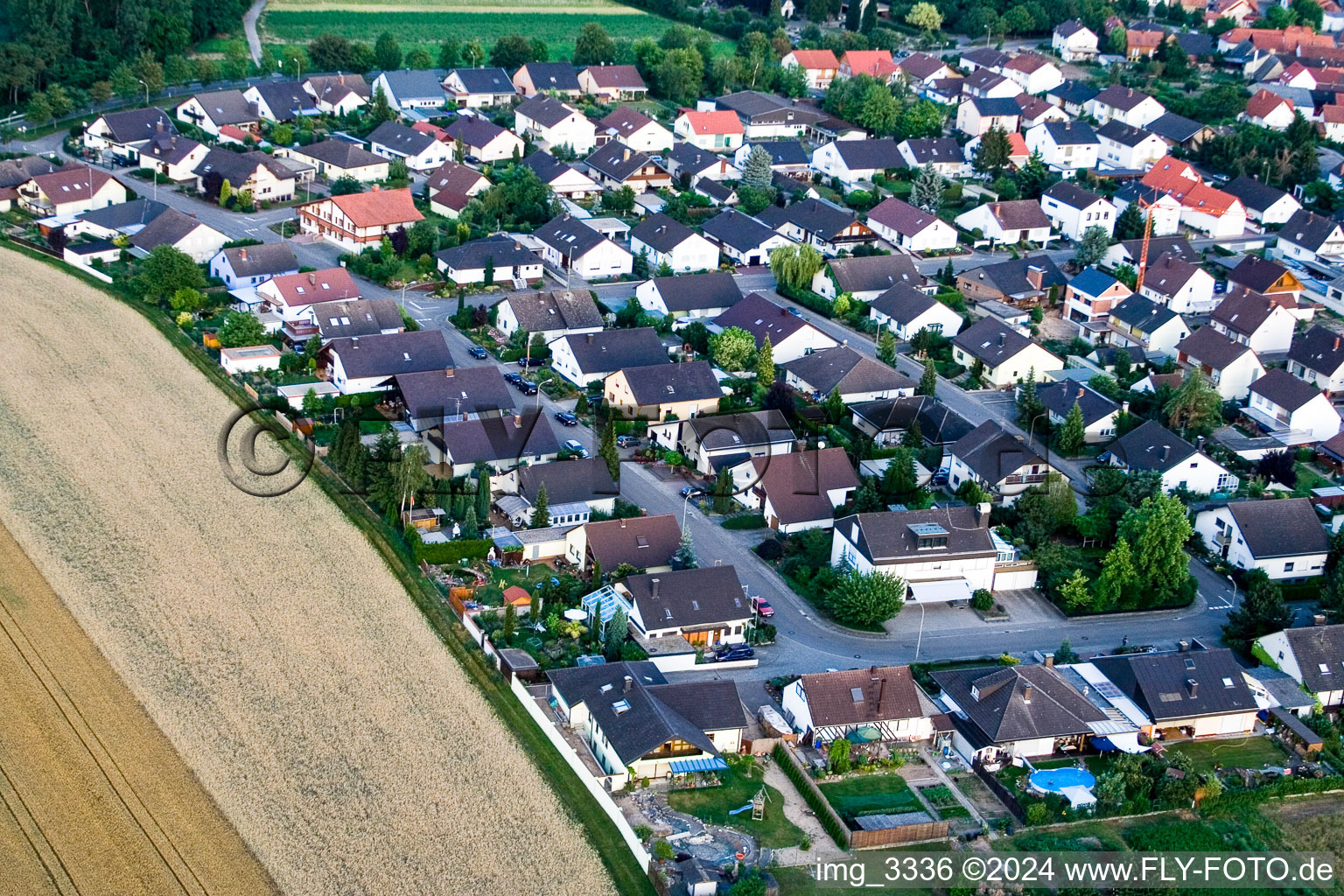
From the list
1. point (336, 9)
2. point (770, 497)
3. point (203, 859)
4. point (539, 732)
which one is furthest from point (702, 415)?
point (336, 9)

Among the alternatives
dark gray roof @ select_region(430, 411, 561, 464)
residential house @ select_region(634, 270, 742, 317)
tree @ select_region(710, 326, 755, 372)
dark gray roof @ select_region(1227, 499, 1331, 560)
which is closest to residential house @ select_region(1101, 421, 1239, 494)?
dark gray roof @ select_region(1227, 499, 1331, 560)

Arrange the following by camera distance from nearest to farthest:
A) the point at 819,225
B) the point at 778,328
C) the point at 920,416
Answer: the point at 920,416 < the point at 778,328 < the point at 819,225

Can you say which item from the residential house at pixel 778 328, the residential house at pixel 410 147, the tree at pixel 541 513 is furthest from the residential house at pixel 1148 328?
the residential house at pixel 410 147

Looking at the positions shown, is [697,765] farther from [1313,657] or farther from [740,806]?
[1313,657]

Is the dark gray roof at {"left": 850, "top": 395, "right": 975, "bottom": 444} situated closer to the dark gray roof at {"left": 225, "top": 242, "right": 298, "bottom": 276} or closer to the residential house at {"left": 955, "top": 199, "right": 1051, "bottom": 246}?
the residential house at {"left": 955, "top": 199, "right": 1051, "bottom": 246}

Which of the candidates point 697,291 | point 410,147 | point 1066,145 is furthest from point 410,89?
point 1066,145
